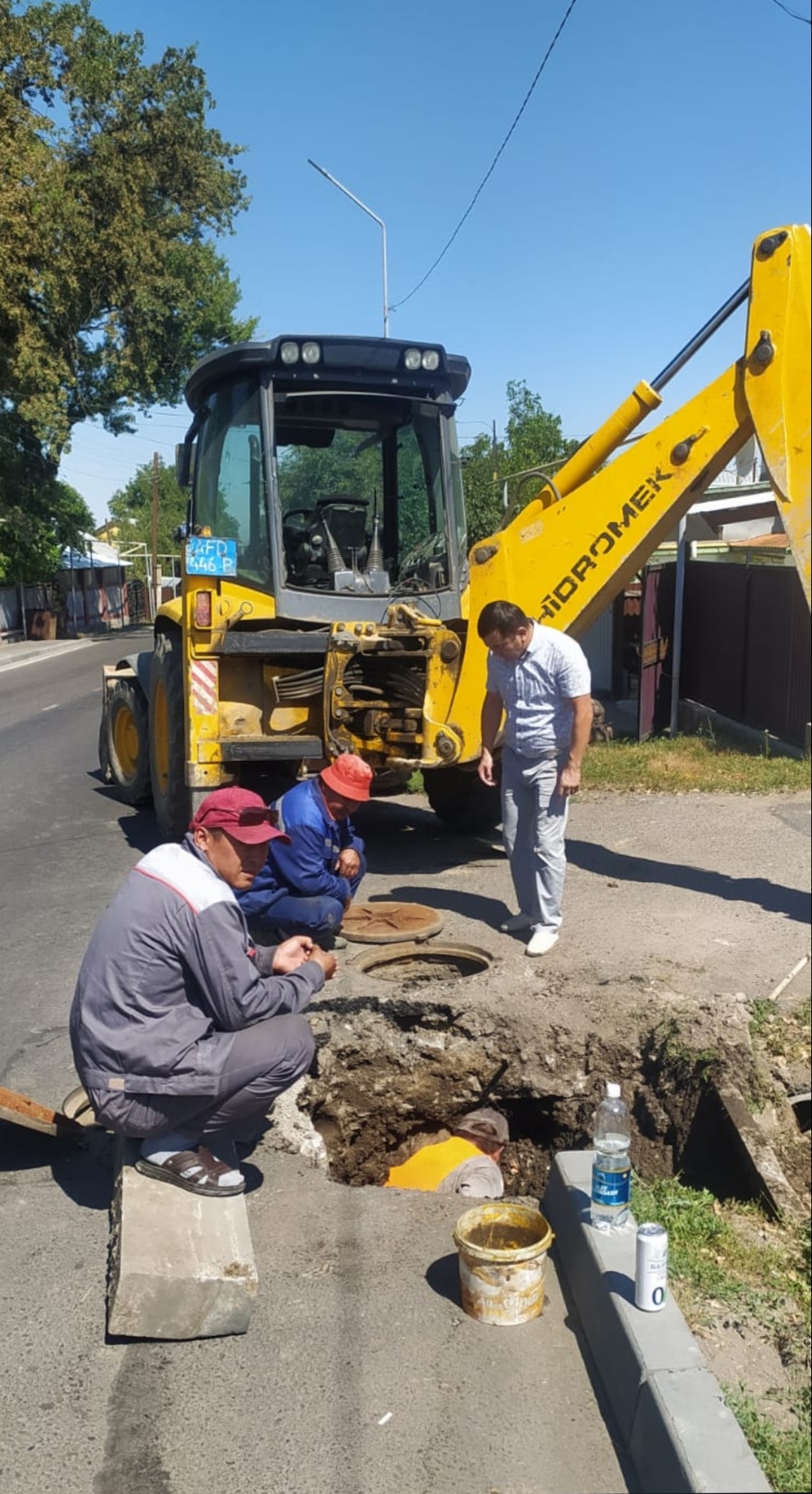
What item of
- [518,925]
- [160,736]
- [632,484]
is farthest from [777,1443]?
[160,736]

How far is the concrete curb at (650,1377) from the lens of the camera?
240 cm

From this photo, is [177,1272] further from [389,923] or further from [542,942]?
[389,923]

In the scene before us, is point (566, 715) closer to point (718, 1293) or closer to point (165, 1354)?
point (718, 1293)

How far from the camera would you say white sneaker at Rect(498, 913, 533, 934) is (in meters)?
6.44

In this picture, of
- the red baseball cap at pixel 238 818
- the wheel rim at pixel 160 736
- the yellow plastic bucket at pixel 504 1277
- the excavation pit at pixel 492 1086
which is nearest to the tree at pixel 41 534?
the wheel rim at pixel 160 736

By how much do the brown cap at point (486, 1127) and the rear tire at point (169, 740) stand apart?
Result: 12.2 ft

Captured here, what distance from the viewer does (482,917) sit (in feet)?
22.3

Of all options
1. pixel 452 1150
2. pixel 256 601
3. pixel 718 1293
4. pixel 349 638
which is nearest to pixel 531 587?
pixel 349 638

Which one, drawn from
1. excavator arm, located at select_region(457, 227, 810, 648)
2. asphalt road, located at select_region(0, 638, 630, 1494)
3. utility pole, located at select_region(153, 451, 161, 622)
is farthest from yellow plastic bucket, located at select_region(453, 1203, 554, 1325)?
utility pole, located at select_region(153, 451, 161, 622)

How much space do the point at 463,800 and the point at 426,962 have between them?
2.76 metres

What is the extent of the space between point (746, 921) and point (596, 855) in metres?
1.81

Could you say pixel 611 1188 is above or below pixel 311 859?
below

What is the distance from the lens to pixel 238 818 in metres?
3.71

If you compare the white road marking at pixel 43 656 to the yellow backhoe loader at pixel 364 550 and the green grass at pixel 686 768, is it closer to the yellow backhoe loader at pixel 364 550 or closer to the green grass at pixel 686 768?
the green grass at pixel 686 768
